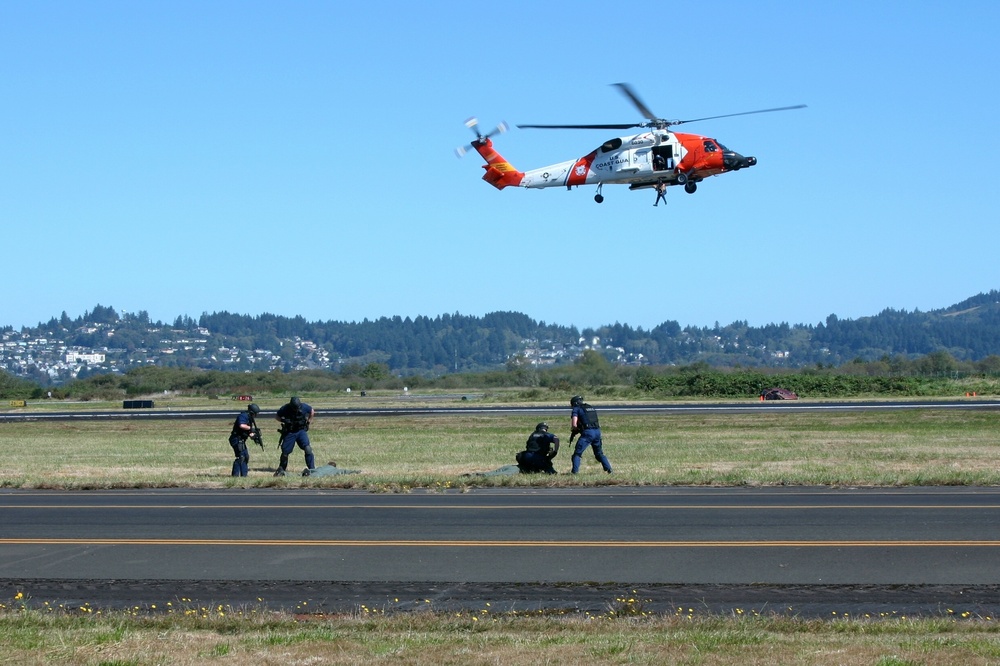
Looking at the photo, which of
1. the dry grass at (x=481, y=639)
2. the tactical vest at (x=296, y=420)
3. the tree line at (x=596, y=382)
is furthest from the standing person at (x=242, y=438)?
the tree line at (x=596, y=382)

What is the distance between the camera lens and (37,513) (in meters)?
16.1

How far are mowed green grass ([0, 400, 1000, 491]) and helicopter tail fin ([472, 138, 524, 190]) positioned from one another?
7.49 meters

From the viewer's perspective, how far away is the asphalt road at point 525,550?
A: 1032cm

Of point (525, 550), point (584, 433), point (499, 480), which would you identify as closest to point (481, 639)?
point (525, 550)

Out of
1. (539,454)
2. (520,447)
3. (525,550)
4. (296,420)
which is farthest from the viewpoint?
(520,447)

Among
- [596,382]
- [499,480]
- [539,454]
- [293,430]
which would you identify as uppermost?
[293,430]

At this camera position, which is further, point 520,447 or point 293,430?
point 520,447

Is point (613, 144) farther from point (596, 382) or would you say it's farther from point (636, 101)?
point (596, 382)

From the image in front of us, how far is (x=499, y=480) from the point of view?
61.7 feet

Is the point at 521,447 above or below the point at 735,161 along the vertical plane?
below

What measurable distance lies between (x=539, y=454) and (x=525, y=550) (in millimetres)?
7928

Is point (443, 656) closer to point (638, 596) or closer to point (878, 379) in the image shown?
point (638, 596)

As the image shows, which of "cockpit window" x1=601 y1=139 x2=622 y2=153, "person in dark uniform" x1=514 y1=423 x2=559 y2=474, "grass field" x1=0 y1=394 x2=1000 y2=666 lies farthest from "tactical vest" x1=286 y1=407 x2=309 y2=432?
"cockpit window" x1=601 y1=139 x2=622 y2=153

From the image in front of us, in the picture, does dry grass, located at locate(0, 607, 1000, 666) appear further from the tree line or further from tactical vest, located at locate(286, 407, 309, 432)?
the tree line
